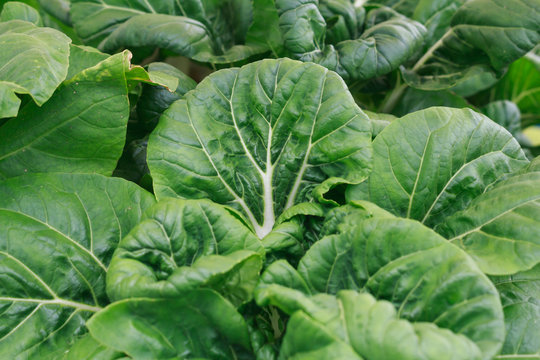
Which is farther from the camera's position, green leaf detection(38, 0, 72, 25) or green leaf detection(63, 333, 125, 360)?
green leaf detection(38, 0, 72, 25)

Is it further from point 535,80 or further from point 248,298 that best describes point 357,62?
point 535,80

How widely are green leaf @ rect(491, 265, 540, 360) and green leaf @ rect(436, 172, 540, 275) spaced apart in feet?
0.32

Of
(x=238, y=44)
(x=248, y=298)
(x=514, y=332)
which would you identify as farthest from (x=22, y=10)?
(x=514, y=332)

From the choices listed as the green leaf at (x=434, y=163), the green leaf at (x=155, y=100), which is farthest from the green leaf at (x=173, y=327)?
the green leaf at (x=155, y=100)

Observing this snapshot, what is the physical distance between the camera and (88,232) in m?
0.99

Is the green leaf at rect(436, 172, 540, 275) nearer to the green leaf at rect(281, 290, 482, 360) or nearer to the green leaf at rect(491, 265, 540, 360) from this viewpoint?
the green leaf at rect(491, 265, 540, 360)

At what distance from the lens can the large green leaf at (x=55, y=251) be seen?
93 cm

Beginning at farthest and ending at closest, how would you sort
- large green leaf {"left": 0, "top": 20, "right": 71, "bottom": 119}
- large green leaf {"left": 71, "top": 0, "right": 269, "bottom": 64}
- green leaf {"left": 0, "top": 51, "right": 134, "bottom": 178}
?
large green leaf {"left": 71, "top": 0, "right": 269, "bottom": 64} → green leaf {"left": 0, "top": 51, "right": 134, "bottom": 178} → large green leaf {"left": 0, "top": 20, "right": 71, "bottom": 119}

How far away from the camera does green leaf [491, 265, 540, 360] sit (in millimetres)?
849

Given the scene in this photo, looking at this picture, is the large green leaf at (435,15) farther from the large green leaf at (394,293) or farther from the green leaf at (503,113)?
the large green leaf at (394,293)

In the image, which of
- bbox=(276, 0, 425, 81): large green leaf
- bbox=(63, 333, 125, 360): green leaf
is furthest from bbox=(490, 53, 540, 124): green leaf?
bbox=(63, 333, 125, 360): green leaf

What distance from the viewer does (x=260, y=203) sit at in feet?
3.56

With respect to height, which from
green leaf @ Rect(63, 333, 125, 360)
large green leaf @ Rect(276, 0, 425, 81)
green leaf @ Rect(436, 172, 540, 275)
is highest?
large green leaf @ Rect(276, 0, 425, 81)

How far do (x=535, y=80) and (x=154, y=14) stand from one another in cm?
144
